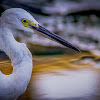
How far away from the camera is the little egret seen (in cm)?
107

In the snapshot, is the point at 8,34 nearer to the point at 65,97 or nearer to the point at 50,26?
the point at 65,97

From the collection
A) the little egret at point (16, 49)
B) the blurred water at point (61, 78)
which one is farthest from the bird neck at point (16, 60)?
the blurred water at point (61, 78)

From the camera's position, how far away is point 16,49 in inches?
41.8

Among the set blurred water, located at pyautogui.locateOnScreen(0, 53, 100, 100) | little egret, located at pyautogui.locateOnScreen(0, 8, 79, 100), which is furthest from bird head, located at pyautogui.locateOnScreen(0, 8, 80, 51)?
blurred water, located at pyautogui.locateOnScreen(0, 53, 100, 100)

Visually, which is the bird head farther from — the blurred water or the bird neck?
the blurred water

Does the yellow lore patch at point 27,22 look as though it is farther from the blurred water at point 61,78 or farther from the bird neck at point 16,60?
the blurred water at point 61,78

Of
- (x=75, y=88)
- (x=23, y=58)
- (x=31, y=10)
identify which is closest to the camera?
(x=23, y=58)

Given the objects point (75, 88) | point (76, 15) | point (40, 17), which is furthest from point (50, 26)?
point (75, 88)

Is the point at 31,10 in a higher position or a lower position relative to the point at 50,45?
higher

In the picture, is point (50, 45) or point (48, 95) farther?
point (50, 45)

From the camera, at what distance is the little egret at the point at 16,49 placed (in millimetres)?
1072

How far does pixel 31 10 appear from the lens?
2.78 metres

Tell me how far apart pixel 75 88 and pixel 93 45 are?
1.13 m

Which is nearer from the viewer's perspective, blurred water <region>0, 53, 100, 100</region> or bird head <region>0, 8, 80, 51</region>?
bird head <region>0, 8, 80, 51</region>
